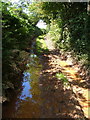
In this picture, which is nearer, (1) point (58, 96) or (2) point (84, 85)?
(1) point (58, 96)

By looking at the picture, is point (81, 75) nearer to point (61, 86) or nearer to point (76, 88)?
point (76, 88)

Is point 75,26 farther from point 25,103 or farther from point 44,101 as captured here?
point 25,103

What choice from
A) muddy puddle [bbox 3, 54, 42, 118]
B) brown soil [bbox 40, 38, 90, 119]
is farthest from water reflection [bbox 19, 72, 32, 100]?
brown soil [bbox 40, 38, 90, 119]

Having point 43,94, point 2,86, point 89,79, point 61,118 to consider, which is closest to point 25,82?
point 43,94

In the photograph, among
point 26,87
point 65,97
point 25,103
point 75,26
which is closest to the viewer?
point 25,103

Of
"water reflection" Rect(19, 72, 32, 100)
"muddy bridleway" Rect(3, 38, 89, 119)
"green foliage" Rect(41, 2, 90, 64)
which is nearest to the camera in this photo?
"muddy bridleway" Rect(3, 38, 89, 119)

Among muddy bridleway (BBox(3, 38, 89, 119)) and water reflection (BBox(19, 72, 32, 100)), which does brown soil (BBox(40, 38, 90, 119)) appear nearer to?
muddy bridleway (BBox(3, 38, 89, 119))

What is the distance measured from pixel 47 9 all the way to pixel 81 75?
408cm

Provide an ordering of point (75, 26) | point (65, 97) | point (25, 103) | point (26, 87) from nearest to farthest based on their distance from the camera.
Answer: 1. point (25, 103)
2. point (65, 97)
3. point (26, 87)
4. point (75, 26)

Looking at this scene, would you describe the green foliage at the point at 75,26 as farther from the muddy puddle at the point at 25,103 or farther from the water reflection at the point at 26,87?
the water reflection at the point at 26,87

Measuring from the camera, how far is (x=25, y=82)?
16.1ft

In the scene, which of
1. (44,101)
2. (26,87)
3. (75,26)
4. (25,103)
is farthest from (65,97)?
(75,26)

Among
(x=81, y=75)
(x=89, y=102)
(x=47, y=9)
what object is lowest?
(x=89, y=102)

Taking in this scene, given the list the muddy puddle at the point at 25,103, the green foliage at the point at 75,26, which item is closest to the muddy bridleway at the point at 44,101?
the muddy puddle at the point at 25,103
